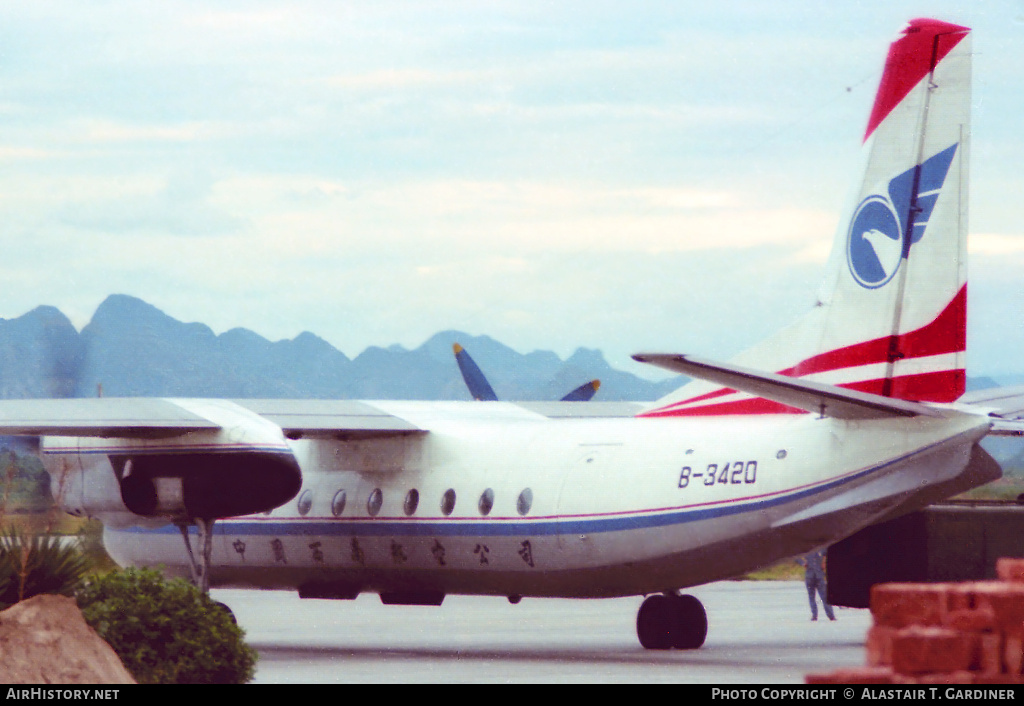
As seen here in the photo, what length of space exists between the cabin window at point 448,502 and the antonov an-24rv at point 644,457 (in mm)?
39

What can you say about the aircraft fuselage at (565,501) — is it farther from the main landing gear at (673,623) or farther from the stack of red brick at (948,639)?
the stack of red brick at (948,639)

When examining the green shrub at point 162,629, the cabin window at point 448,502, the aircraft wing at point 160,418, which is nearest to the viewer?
the green shrub at point 162,629

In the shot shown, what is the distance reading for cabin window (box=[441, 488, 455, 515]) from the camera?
19.5m

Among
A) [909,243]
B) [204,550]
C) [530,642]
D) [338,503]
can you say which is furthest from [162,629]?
[530,642]

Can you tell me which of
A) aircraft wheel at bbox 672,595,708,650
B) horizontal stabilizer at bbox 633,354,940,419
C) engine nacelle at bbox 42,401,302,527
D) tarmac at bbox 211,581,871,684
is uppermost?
horizontal stabilizer at bbox 633,354,940,419

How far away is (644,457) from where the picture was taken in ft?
57.9

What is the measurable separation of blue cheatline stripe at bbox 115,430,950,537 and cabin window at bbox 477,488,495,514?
0.50 feet

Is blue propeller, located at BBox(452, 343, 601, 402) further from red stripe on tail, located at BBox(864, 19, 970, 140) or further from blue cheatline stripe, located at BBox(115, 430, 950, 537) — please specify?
red stripe on tail, located at BBox(864, 19, 970, 140)

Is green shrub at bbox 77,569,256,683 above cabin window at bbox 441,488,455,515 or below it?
below

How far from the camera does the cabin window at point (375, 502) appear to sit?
20359mm

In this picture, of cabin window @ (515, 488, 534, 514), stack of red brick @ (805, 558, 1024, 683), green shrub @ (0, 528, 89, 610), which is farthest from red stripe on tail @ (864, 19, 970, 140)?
green shrub @ (0, 528, 89, 610)

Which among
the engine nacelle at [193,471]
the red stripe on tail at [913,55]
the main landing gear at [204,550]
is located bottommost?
the main landing gear at [204,550]

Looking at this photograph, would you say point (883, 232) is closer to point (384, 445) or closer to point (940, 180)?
point (940, 180)

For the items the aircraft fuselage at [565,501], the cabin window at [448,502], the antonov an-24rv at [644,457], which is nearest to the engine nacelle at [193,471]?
the antonov an-24rv at [644,457]
